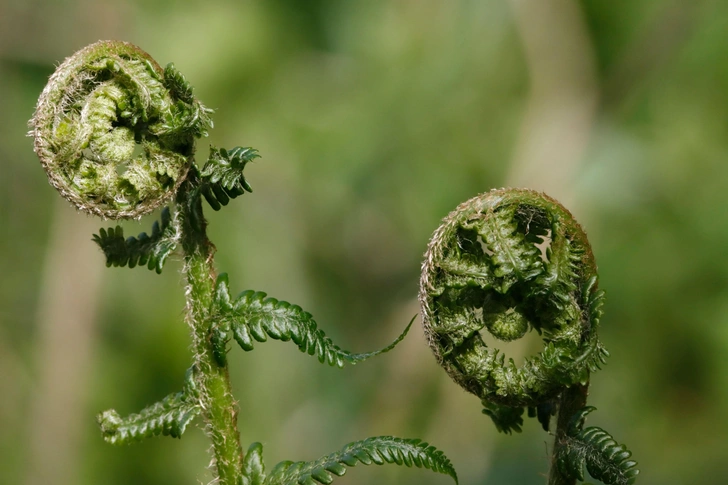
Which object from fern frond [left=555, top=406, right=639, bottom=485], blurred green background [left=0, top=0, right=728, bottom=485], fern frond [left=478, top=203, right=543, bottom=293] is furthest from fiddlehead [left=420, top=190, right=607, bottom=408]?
blurred green background [left=0, top=0, right=728, bottom=485]

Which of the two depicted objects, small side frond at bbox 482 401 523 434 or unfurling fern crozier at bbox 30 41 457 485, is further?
small side frond at bbox 482 401 523 434

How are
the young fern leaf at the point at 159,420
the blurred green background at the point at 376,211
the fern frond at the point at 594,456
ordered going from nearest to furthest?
1. the fern frond at the point at 594,456
2. the young fern leaf at the point at 159,420
3. the blurred green background at the point at 376,211

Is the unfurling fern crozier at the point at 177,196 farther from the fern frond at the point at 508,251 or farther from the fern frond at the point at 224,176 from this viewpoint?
the fern frond at the point at 508,251

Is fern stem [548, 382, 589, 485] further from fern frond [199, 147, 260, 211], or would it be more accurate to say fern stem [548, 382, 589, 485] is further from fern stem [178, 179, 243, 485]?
fern frond [199, 147, 260, 211]

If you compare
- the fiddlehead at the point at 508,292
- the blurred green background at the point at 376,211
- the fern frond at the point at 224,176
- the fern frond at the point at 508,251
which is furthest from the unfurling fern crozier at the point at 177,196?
the blurred green background at the point at 376,211

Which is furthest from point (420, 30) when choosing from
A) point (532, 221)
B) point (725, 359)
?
point (532, 221)

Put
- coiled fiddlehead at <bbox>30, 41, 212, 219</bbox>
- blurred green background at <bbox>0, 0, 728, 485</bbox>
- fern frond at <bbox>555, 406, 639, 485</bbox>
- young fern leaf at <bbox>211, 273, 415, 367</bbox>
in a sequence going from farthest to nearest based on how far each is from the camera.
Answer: blurred green background at <bbox>0, 0, 728, 485</bbox>
young fern leaf at <bbox>211, 273, 415, 367</bbox>
coiled fiddlehead at <bbox>30, 41, 212, 219</bbox>
fern frond at <bbox>555, 406, 639, 485</bbox>
